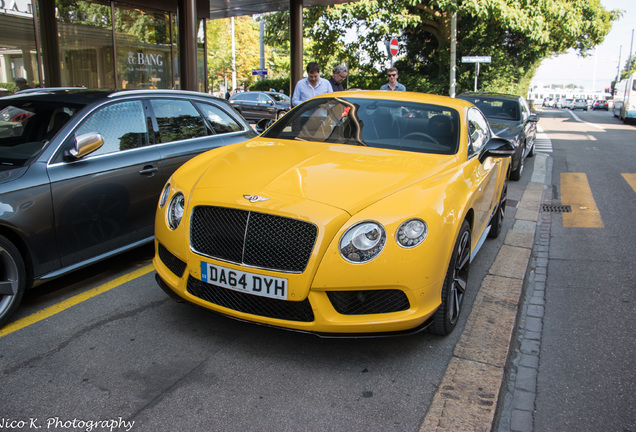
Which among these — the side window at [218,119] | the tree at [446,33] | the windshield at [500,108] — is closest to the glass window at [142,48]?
the tree at [446,33]

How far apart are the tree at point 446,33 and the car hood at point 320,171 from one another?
17.6 meters

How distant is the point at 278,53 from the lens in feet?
212

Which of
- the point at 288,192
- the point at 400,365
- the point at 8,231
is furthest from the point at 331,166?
the point at 8,231

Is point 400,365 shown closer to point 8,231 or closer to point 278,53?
point 8,231

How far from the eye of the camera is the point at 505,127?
9.92 meters

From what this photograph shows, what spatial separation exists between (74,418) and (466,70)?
29162mm

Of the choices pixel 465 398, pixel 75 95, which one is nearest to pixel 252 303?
pixel 465 398

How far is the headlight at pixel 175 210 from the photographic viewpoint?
3.31m

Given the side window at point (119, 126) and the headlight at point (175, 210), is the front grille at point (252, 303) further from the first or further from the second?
the side window at point (119, 126)

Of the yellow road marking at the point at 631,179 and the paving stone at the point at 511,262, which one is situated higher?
the paving stone at the point at 511,262

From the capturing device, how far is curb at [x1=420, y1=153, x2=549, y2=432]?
264 centimetres

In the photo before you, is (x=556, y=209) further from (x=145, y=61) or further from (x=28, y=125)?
(x=145, y=61)

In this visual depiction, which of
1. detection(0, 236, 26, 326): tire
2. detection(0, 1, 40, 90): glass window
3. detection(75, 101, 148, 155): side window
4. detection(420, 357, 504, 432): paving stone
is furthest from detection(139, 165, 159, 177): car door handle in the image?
detection(0, 1, 40, 90): glass window

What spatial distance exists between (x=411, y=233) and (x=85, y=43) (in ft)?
43.6
